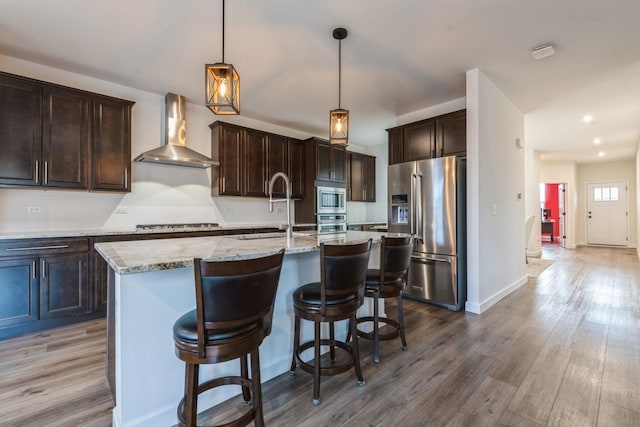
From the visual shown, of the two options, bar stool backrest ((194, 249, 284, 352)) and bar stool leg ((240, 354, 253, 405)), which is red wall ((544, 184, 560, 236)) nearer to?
bar stool leg ((240, 354, 253, 405))

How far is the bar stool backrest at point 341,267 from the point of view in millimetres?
1685

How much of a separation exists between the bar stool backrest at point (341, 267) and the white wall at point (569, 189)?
32.2 feet

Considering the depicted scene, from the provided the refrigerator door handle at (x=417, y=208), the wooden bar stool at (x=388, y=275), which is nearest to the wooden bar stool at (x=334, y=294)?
Answer: the wooden bar stool at (x=388, y=275)

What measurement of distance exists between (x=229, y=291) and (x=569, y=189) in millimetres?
10753

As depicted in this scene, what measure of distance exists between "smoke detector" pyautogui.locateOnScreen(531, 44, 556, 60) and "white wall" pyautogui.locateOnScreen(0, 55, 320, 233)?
150 inches

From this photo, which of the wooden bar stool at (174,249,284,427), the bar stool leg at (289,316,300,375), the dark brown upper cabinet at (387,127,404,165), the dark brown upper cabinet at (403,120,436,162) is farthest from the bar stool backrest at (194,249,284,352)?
the dark brown upper cabinet at (387,127,404,165)

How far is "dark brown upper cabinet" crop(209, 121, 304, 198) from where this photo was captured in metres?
4.28

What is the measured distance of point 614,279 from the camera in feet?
15.6

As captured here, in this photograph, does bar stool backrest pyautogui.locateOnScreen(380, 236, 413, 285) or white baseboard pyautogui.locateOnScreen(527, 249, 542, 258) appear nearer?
bar stool backrest pyautogui.locateOnScreen(380, 236, 413, 285)

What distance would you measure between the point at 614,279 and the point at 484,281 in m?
3.20

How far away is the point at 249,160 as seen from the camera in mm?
4547

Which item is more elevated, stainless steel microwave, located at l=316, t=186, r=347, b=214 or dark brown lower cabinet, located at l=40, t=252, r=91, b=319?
stainless steel microwave, located at l=316, t=186, r=347, b=214

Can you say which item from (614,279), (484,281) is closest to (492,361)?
(484,281)

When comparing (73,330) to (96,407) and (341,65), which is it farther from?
(341,65)
